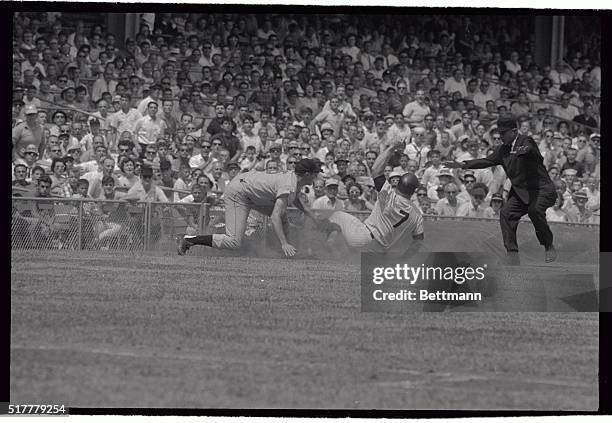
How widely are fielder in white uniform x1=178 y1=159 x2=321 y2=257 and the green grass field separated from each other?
0.98m

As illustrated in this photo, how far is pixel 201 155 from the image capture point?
46.3 ft

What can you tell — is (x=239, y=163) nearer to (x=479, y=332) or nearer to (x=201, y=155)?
(x=201, y=155)

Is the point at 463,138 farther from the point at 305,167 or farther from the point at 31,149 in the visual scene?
the point at 31,149

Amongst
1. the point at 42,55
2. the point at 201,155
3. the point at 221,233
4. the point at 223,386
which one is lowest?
the point at 223,386

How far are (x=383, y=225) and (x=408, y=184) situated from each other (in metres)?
1.75

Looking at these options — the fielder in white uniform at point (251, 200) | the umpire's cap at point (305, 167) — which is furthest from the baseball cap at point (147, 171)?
the umpire's cap at point (305, 167)

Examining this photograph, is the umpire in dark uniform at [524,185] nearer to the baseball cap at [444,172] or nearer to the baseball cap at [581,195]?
the baseball cap at [444,172]

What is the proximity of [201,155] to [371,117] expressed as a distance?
2649mm

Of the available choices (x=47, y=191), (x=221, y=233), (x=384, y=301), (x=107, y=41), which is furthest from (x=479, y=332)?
(x=107, y=41)

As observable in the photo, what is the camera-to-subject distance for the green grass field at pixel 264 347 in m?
7.50

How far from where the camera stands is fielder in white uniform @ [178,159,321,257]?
12203 mm

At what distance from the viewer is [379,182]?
14125 mm

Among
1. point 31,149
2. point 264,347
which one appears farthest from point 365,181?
point 264,347

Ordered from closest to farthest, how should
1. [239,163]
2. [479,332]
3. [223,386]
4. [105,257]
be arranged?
[223,386], [479,332], [105,257], [239,163]
